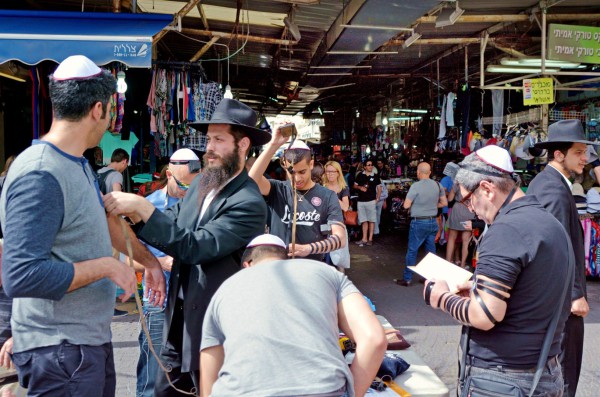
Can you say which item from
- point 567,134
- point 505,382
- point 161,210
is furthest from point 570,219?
point 161,210

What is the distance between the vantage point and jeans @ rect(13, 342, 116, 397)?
1.91m

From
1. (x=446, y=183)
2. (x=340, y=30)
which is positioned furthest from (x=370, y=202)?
(x=340, y=30)

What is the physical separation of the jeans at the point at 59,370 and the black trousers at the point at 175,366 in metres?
0.71

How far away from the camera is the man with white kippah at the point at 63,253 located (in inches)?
71.2

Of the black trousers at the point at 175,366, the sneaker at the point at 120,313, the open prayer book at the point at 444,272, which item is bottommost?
the sneaker at the point at 120,313

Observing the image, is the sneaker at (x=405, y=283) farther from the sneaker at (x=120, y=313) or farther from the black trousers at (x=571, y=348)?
the black trousers at (x=571, y=348)

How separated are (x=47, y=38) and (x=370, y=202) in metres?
8.21

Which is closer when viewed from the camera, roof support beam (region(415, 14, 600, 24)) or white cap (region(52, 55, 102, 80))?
white cap (region(52, 55, 102, 80))

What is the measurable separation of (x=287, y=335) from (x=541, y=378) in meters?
1.34

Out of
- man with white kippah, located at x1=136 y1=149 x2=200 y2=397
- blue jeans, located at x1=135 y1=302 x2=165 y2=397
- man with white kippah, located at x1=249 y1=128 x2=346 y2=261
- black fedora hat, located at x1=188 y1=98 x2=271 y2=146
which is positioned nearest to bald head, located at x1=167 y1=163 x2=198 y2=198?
man with white kippah, located at x1=136 y1=149 x2=200 y2=397

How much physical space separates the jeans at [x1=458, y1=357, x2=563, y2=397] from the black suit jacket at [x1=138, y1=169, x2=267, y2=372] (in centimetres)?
130

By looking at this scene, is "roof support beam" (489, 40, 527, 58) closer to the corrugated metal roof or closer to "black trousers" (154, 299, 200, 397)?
the corrugated metal roof

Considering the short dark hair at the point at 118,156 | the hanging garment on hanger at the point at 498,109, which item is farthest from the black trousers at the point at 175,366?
the hanging garment on hanger at the point at 498,109

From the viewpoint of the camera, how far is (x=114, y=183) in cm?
603
